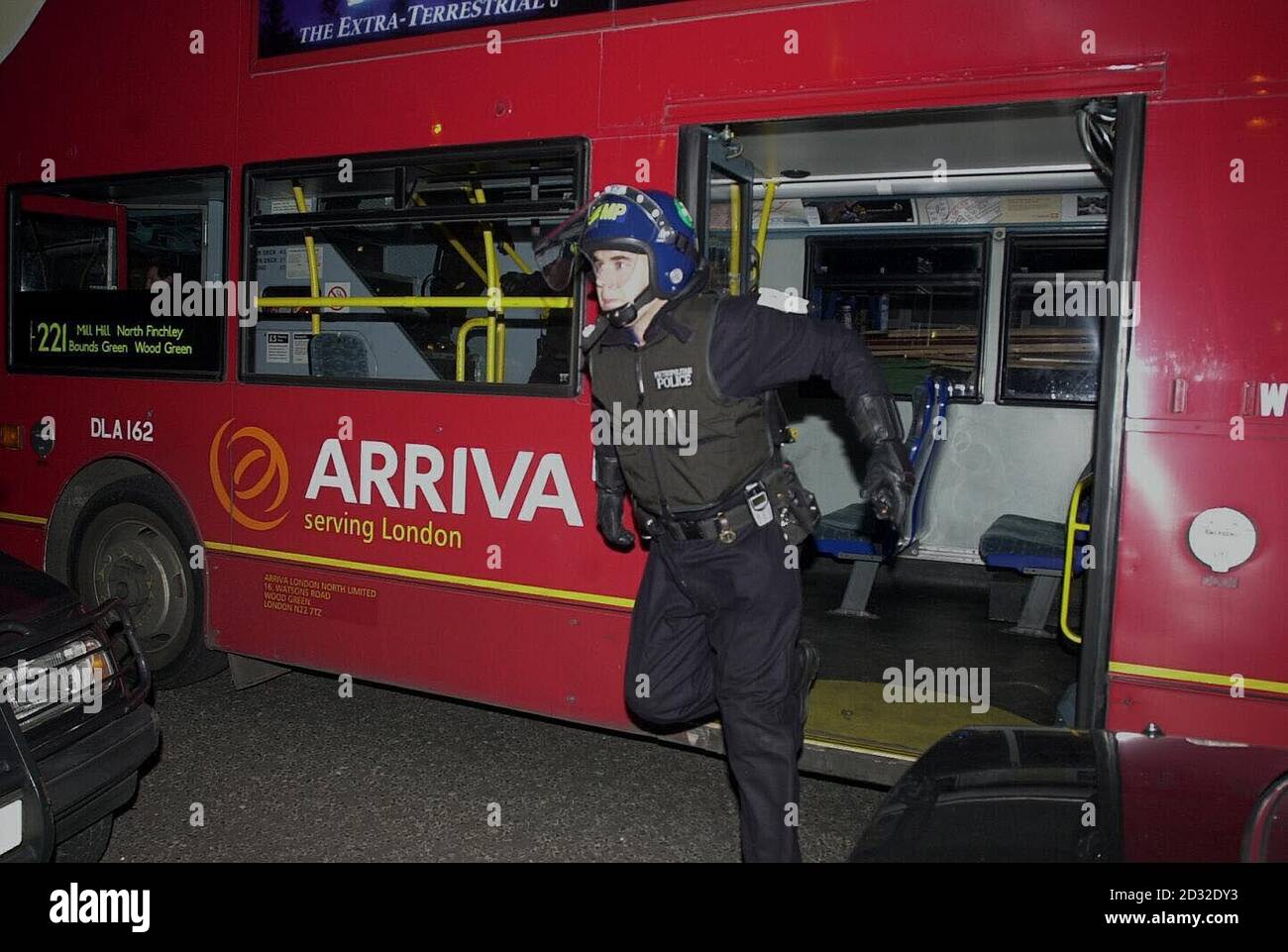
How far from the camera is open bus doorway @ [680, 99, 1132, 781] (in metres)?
4.58

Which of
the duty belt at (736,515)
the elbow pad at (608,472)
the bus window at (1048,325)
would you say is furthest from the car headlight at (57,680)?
the bus window at (1048,325)

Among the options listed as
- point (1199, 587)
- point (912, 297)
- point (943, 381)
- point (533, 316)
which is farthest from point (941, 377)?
point (1199, 587)

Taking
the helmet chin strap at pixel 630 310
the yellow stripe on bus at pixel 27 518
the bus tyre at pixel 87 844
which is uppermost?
the helmet chin strap at pixel 630 310

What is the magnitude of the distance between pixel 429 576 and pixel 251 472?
1097 mm

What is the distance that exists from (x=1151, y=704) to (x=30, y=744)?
10.9ft

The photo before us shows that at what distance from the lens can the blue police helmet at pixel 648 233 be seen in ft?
10.3

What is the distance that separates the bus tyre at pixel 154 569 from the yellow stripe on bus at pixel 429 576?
296 millimetres

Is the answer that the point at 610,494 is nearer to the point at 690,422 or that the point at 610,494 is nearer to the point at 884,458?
the point at 690,422

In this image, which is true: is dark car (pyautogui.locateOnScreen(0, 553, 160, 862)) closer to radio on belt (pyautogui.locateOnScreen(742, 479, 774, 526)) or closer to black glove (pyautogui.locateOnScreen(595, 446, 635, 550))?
black glove (pyautogui.locateOnScreen(595, 446, 635, 550))

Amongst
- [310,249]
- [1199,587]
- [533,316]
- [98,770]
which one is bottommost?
[98,770]

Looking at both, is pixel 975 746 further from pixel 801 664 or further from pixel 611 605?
pixel 611 605

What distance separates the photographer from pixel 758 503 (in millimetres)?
3234

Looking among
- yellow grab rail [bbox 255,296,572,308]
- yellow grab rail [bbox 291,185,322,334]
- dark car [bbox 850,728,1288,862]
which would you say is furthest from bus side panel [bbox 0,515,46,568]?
dark car [bbox 850,728,1288,862]

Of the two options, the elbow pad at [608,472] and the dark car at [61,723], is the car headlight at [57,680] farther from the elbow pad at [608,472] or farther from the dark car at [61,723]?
the elbow pad at [608,472]
